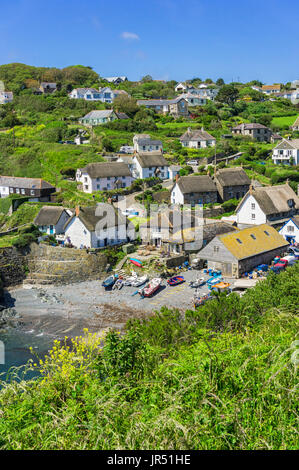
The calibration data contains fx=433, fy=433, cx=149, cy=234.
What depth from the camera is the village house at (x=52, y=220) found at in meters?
49.0

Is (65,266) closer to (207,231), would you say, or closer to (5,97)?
(207,231)

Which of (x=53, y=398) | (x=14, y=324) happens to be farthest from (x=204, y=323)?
(x=14, y=324)

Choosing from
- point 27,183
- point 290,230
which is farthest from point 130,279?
point 27,183

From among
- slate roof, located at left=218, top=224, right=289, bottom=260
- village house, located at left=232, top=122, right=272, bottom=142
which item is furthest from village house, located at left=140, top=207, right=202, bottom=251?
village house, located at left=232, top=122, right=272, bottom=142

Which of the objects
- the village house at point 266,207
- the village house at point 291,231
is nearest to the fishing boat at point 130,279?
the village house at point 266,207

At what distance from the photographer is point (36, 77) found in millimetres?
123500

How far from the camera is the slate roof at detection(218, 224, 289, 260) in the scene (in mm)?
38531

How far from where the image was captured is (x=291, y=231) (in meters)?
44.3

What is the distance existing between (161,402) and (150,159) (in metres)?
56.3

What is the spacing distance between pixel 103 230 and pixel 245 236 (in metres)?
14.6

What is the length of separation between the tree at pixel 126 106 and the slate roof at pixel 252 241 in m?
57.6

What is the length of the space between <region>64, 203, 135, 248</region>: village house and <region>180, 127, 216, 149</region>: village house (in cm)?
3476

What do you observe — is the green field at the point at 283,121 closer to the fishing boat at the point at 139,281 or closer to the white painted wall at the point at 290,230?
the white painted wall at the point at 290,230

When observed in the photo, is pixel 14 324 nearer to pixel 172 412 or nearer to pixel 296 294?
pixel 296 294
